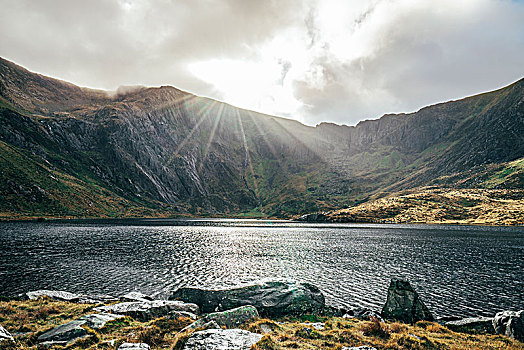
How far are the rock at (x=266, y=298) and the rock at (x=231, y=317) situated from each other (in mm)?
4583

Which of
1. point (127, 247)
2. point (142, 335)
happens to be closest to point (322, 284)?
point (142, 335)

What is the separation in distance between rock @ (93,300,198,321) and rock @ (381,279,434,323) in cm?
2160

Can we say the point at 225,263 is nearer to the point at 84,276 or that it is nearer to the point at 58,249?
the point at 84,276

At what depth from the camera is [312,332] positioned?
1986 cm

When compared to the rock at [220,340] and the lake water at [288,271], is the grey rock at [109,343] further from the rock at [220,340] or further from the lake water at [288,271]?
the lake water at [288,271]

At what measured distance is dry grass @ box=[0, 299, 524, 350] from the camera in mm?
16281

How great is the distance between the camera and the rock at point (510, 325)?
64.7ft

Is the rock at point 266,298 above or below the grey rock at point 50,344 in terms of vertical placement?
below

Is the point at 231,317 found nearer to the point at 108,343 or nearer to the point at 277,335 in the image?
the point at 277,335

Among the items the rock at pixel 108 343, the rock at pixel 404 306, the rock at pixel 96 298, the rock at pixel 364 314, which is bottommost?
the rock at pixel 96 298

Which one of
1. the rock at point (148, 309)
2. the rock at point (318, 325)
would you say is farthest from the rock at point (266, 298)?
the rock at point (318, 325)

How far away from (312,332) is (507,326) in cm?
1644

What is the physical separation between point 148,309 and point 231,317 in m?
9.30

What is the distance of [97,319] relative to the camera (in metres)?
20.3
